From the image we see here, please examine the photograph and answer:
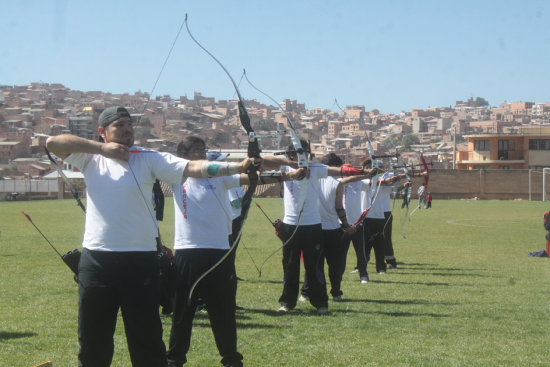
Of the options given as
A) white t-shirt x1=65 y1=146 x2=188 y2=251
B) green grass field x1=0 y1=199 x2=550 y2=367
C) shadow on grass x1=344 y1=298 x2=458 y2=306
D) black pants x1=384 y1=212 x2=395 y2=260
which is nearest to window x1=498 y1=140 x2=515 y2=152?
green grass field x1=0 y1=199 x2=550 y2=367

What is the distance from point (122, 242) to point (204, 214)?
1827 millimetres

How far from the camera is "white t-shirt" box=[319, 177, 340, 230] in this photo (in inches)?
417

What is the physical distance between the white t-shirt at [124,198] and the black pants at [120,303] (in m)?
0.09

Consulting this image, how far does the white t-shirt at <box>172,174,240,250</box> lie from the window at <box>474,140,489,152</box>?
87119 mm

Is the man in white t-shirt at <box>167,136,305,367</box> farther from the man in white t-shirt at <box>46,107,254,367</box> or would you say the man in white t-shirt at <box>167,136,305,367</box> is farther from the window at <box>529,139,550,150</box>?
the window at <box>529,139,550,150</box>

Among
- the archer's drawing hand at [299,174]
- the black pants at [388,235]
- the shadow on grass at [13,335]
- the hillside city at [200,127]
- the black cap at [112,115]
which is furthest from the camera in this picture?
the black pants at [388,235]

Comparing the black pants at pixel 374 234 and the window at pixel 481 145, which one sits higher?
the window at pixel 481 145

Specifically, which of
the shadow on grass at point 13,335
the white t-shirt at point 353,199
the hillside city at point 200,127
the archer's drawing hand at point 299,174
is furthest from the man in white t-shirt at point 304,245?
the white t-shirt at point 353,199

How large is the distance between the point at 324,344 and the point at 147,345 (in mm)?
3154

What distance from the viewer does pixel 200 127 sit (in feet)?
39.9

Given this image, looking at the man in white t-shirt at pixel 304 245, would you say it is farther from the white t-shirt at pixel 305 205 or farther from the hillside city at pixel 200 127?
the hillside city at pixel 200 127

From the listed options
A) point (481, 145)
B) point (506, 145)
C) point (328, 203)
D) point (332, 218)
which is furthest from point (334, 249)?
point (481, 145)

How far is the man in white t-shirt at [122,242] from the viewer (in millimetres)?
4961

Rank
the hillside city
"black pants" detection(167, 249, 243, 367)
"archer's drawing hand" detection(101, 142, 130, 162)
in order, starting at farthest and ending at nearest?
the hillside city
"black pants" detection(167, 249, 243, 367)
"archer's drawing hand" detection(101, 142, 130, 162)
